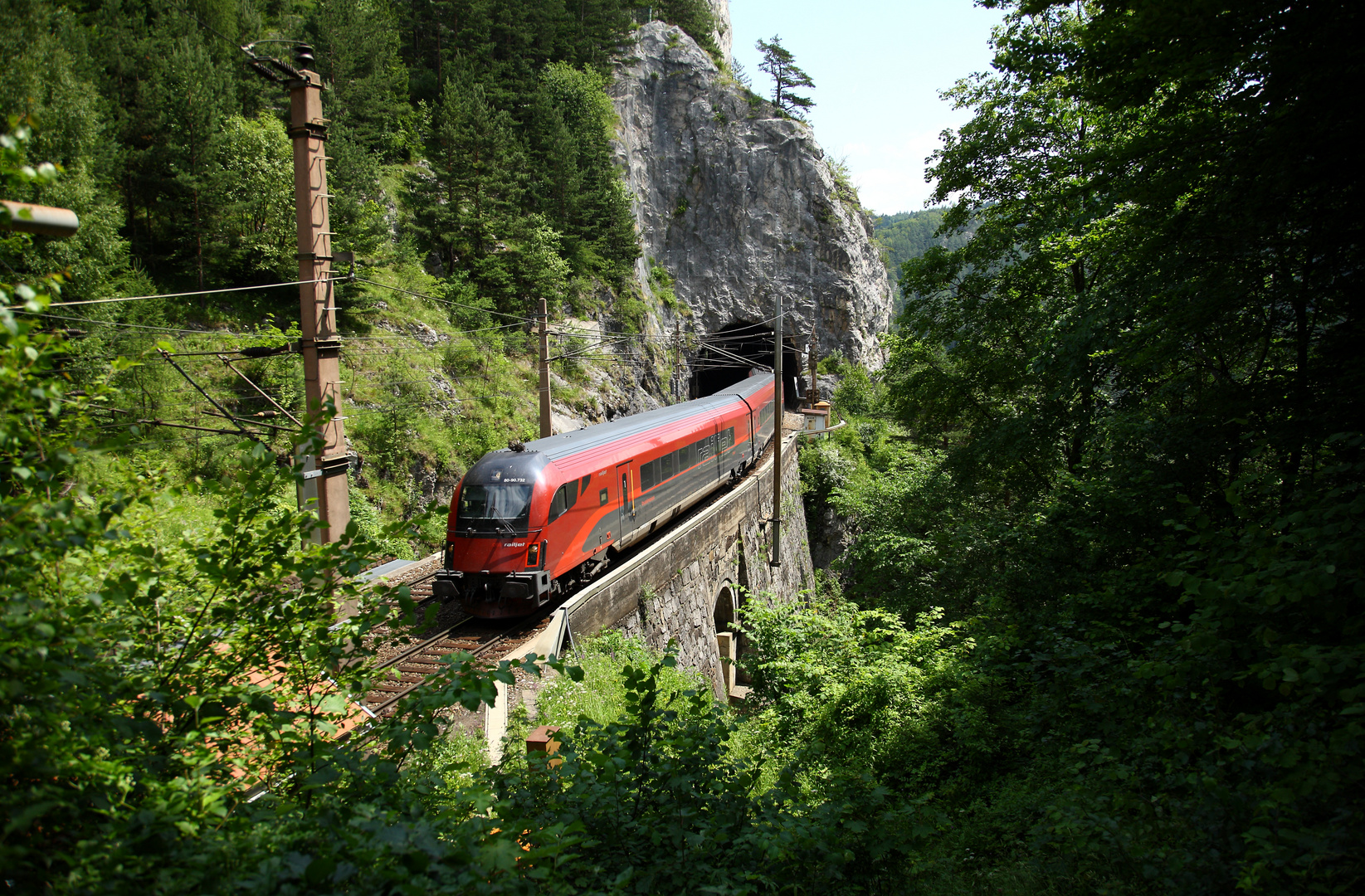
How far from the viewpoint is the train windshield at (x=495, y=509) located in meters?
9.25

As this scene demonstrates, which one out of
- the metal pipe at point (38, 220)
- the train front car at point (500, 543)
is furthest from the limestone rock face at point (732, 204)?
the metal pipe at point (38, 220)

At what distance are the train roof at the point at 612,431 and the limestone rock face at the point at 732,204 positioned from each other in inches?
940

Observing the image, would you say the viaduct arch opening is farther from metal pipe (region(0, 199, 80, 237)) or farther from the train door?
metal pipe (region(0, 199, 80, 237))

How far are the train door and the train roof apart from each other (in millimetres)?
567

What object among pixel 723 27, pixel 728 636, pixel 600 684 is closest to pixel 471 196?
pixel 728 636

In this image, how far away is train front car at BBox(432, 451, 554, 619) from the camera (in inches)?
362

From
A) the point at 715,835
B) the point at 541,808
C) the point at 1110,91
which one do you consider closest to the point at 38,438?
the point at 541,808

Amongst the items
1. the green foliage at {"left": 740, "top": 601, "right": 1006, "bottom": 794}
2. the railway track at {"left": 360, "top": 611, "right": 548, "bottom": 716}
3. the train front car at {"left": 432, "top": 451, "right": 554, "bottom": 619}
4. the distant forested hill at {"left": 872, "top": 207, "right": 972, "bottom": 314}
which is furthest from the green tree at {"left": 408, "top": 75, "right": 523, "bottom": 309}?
the distant forested hill at {"left": 872, "top": 207, "right": 972, "bottom": 314}

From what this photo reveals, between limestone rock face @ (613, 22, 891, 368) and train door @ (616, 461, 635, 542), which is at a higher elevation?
limestone rock face @ (613, 22, 891, 368)

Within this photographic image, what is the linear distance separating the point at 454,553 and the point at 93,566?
6.98 meters

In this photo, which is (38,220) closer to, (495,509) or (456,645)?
(495,509)

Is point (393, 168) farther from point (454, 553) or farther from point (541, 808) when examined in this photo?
point (541, 808)

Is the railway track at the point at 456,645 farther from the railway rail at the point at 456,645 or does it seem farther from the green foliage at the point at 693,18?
the green foliage at the point at 693,18

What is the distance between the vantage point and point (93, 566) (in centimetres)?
261
